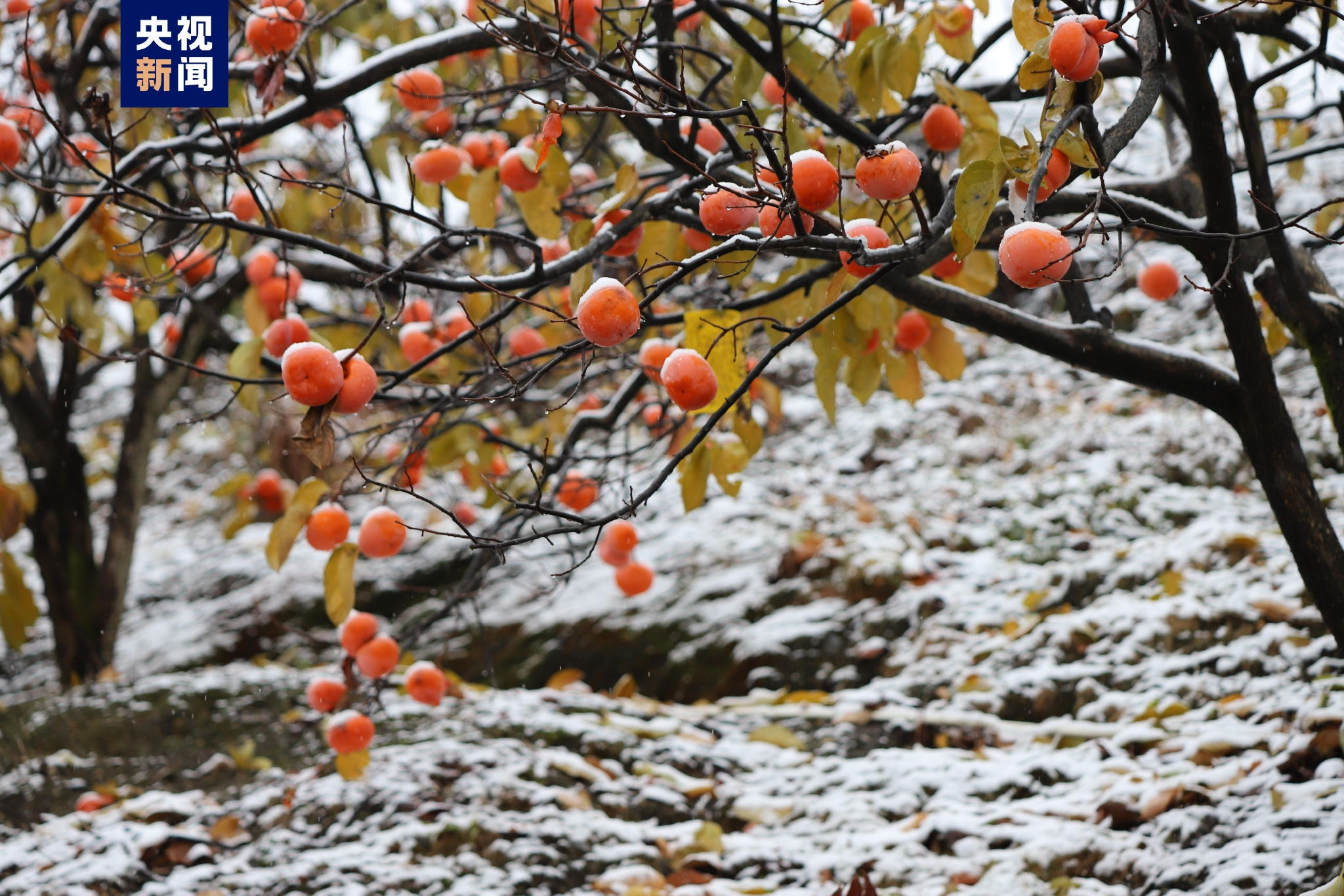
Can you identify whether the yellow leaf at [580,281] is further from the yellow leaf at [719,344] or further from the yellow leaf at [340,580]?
the yellow leaf at [340,580]

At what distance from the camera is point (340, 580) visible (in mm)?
1877

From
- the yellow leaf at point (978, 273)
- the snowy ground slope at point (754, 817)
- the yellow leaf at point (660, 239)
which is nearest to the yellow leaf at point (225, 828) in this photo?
the snowy ground slope at point (754, 817)

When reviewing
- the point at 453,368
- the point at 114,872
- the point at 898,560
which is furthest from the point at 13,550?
the point at 898,560

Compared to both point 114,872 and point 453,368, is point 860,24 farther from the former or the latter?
point 114,872

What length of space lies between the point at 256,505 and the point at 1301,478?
13.7 feet

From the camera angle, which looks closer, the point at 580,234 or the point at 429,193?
the point at 580,234

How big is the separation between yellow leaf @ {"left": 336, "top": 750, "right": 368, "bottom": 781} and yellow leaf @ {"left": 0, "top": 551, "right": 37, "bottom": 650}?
3.55 ft

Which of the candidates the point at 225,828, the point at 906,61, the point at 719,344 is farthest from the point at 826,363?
the point at 225,828

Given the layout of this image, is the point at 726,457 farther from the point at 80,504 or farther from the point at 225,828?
the point at 80,504

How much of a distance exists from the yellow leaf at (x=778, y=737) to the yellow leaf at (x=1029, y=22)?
210cm

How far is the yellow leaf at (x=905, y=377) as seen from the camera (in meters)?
2.21

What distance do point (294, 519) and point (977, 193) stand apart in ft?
4.62

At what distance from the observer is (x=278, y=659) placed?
15.6ft

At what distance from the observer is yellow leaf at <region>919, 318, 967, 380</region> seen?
2238mm
